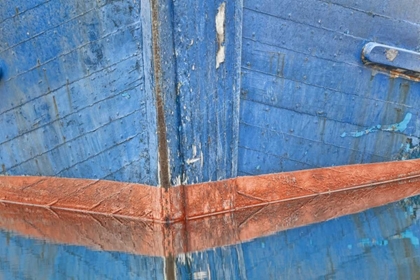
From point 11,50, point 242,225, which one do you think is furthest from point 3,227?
point 242,225

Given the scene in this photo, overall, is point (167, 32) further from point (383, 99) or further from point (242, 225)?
point (383, 99)

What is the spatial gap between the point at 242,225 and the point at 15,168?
1419 millimetres

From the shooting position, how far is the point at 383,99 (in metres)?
4.28

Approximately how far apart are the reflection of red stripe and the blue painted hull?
0.25 ft

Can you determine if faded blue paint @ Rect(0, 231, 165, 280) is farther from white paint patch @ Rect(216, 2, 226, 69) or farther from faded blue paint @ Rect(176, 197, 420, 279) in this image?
white paint patch @ Rect(216, 2, 226, 69)

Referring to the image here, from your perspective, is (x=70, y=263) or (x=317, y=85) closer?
(x=70, y=263)

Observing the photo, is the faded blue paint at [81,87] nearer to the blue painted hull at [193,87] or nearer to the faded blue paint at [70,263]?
the blue painted hull at [193,87]

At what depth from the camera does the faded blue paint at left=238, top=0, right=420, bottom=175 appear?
392cm

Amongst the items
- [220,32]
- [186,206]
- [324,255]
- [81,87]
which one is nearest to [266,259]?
[324,255]

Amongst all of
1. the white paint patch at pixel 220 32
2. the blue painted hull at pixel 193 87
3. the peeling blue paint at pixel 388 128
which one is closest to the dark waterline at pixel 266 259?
the blue painted hull at pixel 193 87

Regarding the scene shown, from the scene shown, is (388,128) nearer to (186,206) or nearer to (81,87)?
(186,206)

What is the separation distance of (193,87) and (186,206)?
1.98ft

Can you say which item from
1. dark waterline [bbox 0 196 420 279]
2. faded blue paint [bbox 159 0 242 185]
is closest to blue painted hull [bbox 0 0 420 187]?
faded blue paint [bbox 159 0 242 185]

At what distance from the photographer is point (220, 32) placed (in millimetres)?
3734
